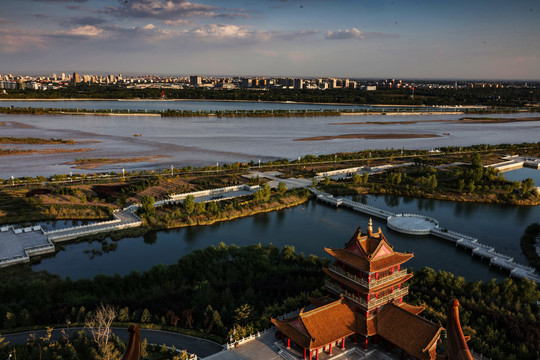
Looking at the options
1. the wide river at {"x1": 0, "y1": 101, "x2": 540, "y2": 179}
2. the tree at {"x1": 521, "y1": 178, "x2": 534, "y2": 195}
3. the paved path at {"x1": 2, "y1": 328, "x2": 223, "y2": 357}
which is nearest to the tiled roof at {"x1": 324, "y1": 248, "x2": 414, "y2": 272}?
the paved path at {"x1": 2, "y1": 328, "x2": 223, "y2": 357}

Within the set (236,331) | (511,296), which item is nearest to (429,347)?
(236,331)

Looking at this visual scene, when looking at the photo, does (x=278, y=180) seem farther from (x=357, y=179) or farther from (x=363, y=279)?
(x=363, y=279)

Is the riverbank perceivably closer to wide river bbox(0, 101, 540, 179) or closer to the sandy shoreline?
wide river bbox(0, 101, 540, 179)

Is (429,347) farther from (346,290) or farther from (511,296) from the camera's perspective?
(511,296)

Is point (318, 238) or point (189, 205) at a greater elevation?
point (189, 205)

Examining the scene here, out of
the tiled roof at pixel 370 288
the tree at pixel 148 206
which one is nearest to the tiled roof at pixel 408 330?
the tiled roof at pixel 370 288

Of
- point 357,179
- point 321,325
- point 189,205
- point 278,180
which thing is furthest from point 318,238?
point 278,180
